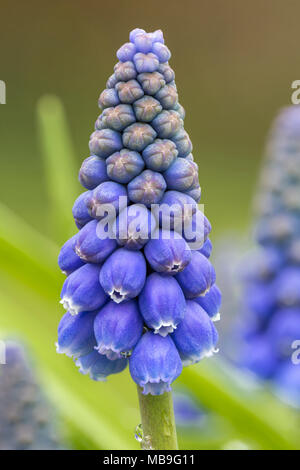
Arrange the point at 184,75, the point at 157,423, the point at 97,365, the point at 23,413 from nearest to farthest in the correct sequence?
1. the point at 157,423
2. the point at 97,365
3. the point at 23,413
4. the point at 184,75

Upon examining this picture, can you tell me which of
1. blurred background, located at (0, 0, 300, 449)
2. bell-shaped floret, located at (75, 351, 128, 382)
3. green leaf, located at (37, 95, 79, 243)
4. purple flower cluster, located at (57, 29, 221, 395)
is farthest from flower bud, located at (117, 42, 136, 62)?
blurred background, located at (0, 0, 300, 449)

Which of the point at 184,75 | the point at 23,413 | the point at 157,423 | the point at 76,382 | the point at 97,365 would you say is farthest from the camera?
the point at 184,75

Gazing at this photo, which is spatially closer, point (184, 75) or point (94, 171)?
point (94, 171)

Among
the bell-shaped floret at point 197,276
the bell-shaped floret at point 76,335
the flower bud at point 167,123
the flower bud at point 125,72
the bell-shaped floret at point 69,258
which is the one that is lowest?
the bell-shaped floret at point 76,335

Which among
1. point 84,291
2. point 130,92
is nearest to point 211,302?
point 84,291

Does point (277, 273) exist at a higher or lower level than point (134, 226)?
higher

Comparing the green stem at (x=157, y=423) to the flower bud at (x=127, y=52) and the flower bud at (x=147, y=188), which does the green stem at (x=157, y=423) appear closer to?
the flower bud at (x=147, y=188)

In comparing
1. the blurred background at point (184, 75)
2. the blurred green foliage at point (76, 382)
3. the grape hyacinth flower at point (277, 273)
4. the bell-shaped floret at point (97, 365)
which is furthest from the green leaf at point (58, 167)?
the blurred background at point (184, 75)

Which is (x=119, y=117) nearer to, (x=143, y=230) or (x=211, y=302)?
(x=143, y=230)
